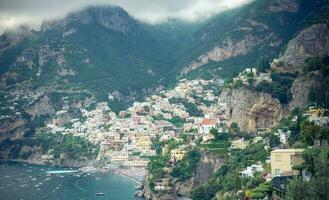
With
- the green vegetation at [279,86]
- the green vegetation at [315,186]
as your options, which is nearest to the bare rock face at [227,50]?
the green vegetation at [279,86]

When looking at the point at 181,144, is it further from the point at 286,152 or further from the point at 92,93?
the point at 92,93

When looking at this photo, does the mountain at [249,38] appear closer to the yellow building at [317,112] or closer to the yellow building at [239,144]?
the yellow building at [239,144]

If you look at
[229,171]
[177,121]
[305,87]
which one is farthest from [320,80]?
[177,121]

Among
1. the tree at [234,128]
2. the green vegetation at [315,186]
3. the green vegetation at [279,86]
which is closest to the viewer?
the green vegetation at [315,186]

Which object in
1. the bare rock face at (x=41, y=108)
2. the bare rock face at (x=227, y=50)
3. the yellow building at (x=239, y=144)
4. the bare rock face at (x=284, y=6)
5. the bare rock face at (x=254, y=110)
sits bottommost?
Answer: the yellow building at (x=239, y=144)

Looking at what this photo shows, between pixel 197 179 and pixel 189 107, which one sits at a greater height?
pixel 189 107

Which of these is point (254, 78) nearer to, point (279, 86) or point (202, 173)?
point (279, 86)

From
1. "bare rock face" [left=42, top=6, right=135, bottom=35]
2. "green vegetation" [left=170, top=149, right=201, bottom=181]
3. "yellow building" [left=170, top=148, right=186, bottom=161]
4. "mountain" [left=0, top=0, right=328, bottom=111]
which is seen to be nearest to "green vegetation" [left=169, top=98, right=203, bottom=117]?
"mountain" [left=0, top=0, right=328, bottom=111]

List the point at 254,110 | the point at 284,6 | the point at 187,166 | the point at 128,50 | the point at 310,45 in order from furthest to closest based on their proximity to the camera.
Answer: the point at 128,50 → the point at 284,6 → the point at 310,45 → the point at 254,110 → the point at 187,166
